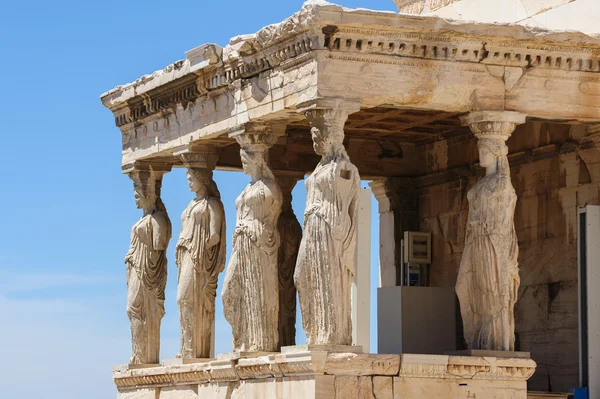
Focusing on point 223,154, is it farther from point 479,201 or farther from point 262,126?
point 479,201

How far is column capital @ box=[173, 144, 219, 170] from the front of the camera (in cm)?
2323

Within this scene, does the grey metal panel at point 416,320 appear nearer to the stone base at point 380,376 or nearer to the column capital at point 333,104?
the stone base at point 380,376

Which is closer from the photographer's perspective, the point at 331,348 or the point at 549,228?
the point at 331,348

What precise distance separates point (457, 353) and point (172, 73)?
508 centimetres

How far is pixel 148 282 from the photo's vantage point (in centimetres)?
2477

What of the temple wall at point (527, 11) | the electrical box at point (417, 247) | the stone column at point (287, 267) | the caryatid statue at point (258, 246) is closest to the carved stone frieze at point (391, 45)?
the temple wall at point (527, 11)

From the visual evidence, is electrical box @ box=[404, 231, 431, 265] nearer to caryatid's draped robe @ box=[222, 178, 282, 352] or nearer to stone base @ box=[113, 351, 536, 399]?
caryatid's draped robe @ box=[222, 178, 282, 352]

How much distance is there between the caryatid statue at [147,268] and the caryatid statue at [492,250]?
530 cm

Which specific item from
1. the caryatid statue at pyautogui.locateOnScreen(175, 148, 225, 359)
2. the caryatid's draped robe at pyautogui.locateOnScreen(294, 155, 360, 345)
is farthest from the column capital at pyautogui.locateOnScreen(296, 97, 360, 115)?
the caryatid statue at pyautogui.locateOnScreen(175, 148, 225, 359)

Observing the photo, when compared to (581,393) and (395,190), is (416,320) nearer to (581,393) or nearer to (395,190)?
(581,393)

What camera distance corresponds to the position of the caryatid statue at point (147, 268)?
975 inches

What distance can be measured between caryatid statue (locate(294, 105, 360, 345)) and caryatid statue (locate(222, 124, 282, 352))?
1.29 meters

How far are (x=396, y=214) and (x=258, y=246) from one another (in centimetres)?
481

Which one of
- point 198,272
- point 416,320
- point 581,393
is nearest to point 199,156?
point 198,272
